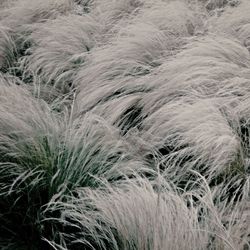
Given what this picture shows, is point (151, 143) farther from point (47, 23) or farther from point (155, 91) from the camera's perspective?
point (47, 23)

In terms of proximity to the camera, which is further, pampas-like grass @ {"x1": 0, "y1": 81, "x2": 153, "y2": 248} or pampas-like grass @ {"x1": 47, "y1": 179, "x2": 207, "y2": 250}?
pampas-like grass @ {"x1": 0, "y1": 81, "x2": 153, "y2": 248}

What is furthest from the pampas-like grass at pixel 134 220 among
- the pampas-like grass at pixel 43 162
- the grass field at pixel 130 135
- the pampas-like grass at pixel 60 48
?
the pampas-like grass at pixel 60 48

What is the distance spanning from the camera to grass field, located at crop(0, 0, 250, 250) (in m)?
1.62

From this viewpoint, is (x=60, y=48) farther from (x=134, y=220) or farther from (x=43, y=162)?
(x=134, y=220)

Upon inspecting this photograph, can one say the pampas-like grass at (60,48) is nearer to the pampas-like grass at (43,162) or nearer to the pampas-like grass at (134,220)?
the pampas-like grass at (43,162)

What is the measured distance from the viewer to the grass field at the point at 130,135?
5.33 feet

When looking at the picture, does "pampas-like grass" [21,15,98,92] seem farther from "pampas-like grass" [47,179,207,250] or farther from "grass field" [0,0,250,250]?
"pampas-like grass" [47,179,207,250]

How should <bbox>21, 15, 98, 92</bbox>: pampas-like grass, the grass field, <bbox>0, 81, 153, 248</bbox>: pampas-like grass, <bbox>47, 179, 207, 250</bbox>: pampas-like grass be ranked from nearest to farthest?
<bbox>47, 179, 207, 250</bbox>: pampas-like grass < the grass field < <bbox>0, 81, 153, 248</bbox>: pampas-like grass < <bbox>21, 15, 98, 92</bbox>: pampas-like grass

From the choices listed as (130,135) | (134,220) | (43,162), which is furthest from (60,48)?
(134,220)

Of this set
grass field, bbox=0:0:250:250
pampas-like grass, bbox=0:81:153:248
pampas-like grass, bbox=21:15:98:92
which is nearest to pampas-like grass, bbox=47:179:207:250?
grass field, bbox=0:0:250:250

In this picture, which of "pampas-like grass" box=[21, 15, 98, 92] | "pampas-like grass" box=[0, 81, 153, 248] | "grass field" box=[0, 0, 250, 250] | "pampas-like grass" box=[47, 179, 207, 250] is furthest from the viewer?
"pampas-like grass" box=[21, 15, 98, 92]

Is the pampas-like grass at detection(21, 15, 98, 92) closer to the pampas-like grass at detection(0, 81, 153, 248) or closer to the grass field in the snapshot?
the grass field

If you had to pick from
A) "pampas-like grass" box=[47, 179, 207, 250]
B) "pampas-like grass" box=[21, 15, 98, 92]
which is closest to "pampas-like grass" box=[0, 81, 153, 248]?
"pampas-like grass" box=[47, 179, 207, 250]

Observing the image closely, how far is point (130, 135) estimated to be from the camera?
7.55ft
